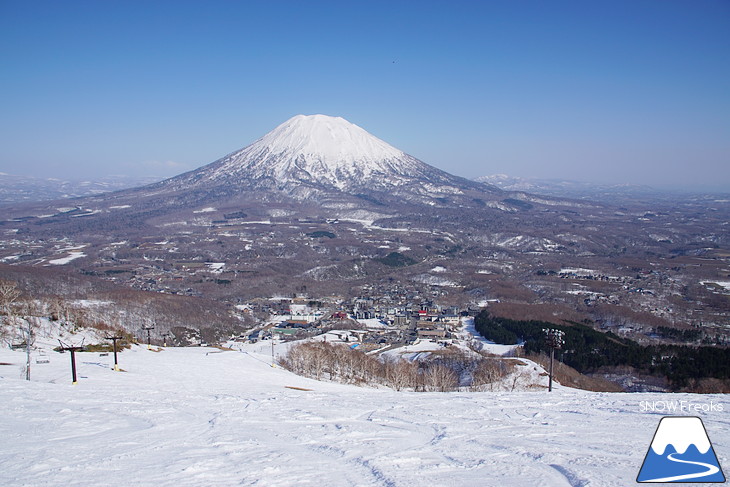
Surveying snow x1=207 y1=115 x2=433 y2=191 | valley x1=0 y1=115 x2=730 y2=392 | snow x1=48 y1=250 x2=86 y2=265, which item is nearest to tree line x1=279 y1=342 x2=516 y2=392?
valley x1=0 y1=115 x2=730 y2=392

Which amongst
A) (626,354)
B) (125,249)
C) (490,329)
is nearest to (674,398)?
(626,354)

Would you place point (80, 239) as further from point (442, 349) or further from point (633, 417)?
point (633, 417)

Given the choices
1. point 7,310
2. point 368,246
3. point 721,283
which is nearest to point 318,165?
point 368,246

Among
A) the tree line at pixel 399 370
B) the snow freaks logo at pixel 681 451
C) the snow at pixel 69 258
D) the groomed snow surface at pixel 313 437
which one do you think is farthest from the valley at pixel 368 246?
the snow freaks logo at pixel 681 451

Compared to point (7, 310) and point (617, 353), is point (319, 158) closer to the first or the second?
point (617, 353)

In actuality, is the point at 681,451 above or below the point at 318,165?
below

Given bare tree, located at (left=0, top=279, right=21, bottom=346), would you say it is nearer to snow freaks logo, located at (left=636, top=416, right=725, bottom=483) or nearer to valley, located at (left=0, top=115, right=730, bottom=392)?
valley, located at (left=0, top=115, right=730, bottom=392)
